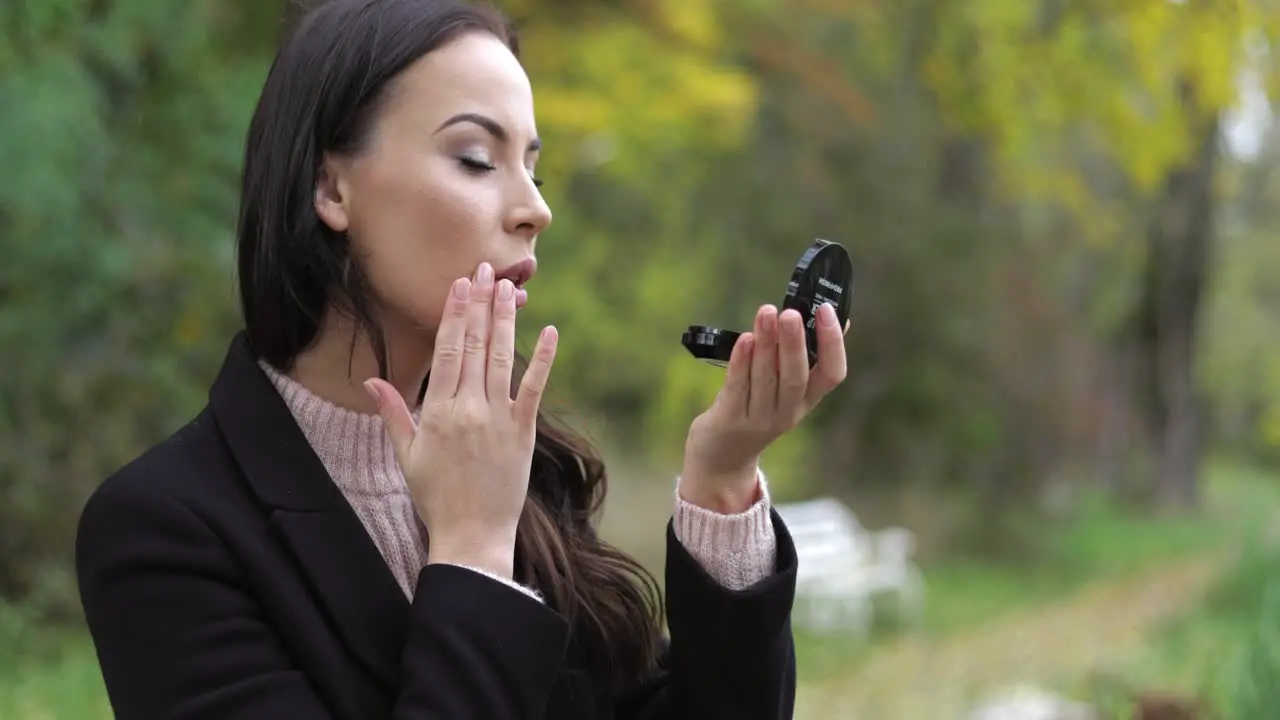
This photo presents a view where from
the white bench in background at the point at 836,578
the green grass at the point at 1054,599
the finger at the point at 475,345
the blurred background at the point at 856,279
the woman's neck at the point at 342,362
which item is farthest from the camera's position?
the white bench in background at the point at 836,578

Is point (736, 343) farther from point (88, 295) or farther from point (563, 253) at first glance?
point (563, 253)

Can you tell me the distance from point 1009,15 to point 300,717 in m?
7.05

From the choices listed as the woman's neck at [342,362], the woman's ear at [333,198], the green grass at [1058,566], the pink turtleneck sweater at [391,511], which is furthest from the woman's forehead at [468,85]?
the green grass at [1058,566]

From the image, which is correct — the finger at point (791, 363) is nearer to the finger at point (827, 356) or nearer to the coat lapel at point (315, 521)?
the finger at point (827, 356)

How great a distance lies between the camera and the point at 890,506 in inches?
507

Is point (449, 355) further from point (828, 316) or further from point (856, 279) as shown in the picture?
point (856, 279)

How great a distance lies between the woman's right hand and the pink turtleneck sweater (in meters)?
0.17

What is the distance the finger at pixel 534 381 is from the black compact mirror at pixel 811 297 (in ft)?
0.64

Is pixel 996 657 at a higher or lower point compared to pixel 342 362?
higher

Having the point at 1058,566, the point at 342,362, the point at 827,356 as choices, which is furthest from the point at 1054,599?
the point at 342,362

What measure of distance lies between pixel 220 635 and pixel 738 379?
665 mm

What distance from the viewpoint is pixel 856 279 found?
12.6 metres

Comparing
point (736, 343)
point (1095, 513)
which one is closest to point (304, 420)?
point (736, 343)

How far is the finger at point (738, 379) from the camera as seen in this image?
1.62 meters
